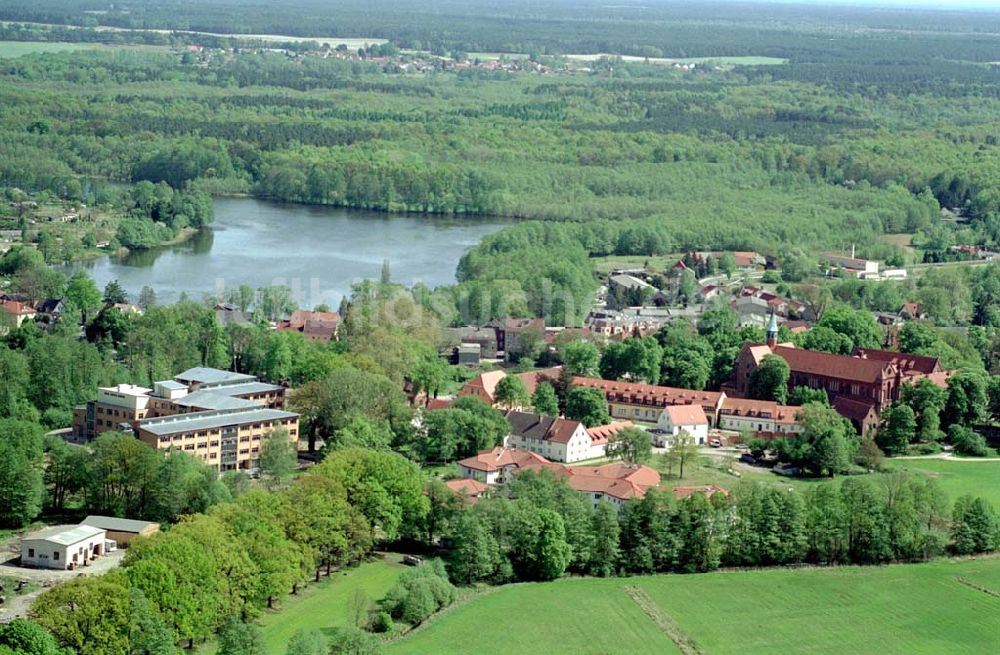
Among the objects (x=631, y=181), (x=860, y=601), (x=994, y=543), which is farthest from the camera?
(x=631, y=181)

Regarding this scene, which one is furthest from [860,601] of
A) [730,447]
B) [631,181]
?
[631,181]

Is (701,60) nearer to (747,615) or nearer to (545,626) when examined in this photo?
(747,615)

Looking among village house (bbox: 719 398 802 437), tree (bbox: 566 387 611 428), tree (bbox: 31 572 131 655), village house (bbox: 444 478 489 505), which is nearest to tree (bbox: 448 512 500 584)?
village house (bbox: 444 478 489 505)

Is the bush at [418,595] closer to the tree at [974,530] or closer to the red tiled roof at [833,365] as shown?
the tree at [974,530]

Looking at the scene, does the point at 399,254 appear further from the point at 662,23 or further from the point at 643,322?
the point at 662,23

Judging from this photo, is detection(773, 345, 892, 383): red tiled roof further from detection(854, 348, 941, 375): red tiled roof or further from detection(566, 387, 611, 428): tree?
detection(566, 387, 611, 428): tree

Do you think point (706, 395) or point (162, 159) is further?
point (162, 159)

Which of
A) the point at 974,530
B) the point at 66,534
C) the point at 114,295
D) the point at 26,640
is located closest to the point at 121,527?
the point at 66,534
